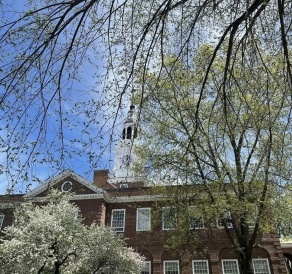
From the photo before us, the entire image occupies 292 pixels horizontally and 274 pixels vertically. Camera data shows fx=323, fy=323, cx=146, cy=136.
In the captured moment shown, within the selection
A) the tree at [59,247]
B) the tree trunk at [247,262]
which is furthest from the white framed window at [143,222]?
the tree trunk at [247,262]

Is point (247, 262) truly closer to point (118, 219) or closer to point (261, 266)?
point (261, 266)

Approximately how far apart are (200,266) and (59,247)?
30.9 feet

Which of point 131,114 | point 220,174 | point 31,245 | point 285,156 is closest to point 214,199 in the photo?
point 220,174

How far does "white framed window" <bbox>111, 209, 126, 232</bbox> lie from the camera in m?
24.2

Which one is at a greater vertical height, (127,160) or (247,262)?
(127,160)

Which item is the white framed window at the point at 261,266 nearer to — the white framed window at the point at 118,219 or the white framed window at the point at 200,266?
the white framed window at the point at 200,266

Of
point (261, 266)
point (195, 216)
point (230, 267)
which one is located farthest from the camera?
point (230, 267)

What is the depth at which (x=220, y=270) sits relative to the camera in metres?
20.7

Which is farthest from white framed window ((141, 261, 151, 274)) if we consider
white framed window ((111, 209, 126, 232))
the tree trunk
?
the tree trunk

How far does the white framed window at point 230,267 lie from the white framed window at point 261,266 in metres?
1.17

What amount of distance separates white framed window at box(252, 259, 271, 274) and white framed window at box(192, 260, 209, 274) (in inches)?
117

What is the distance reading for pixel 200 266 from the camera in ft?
69.1

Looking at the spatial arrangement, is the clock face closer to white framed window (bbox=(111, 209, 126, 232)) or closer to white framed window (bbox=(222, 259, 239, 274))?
white framed window (bbox=(222, 259, 239, 274))

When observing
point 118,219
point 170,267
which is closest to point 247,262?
point 170,267
